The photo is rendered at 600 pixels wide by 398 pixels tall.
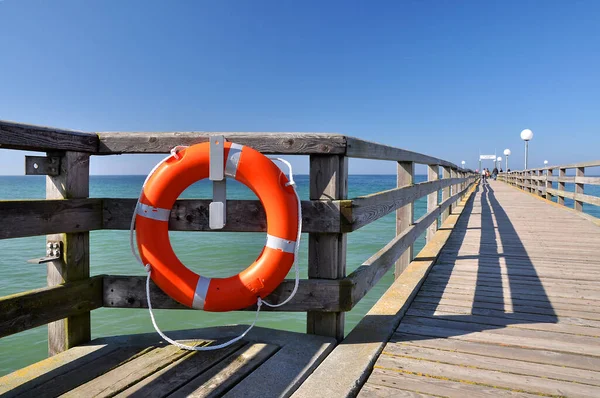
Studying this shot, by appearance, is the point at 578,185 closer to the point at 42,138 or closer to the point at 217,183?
the point at 217,183

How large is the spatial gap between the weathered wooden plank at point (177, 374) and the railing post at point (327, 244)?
1.25ft

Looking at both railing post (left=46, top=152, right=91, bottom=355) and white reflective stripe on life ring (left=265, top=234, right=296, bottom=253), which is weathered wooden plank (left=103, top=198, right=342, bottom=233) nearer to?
white reflective stripe on life ring (left=265, top=234, right=296, bottom=253)

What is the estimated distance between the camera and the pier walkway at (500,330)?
1.53m

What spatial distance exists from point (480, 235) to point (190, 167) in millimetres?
4310

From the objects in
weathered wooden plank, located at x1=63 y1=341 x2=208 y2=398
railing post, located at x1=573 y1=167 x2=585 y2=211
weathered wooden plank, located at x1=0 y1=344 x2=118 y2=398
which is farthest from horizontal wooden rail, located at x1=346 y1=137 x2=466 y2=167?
railing post, located at x1=573 y1=167 x2=585 y2=211

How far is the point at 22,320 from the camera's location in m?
1.59

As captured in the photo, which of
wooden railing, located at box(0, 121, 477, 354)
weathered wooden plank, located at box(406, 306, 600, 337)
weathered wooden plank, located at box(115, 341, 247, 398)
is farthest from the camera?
weathered wooden plank, located at box(406, 306, 600, 337)

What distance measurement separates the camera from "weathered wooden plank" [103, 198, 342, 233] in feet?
6.02

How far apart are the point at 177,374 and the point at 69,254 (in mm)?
737

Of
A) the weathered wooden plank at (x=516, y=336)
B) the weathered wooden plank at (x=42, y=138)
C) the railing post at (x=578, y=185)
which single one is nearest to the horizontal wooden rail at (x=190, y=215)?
the weathered wooden plank at (x=42, y=138)

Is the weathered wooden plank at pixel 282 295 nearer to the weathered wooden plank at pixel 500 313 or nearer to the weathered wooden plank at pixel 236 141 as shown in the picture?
the weathered wooden plank at pixel 236 141

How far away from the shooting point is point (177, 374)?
1540 millimetres

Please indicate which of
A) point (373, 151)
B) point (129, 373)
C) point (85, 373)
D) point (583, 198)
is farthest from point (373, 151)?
point (583, 198)

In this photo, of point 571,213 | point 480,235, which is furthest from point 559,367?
point 571,213
